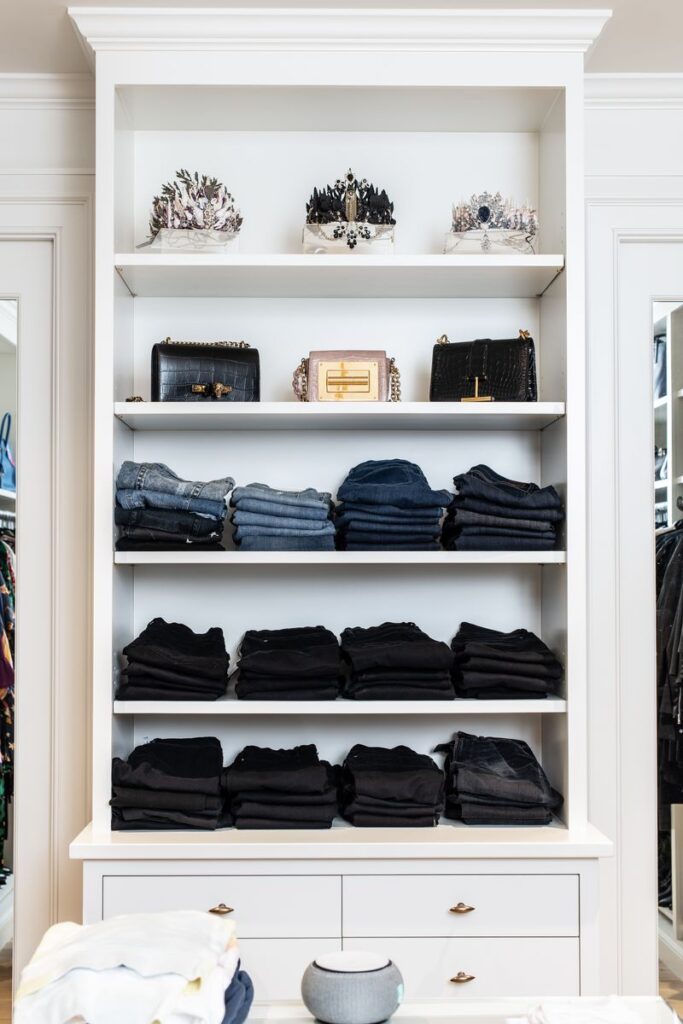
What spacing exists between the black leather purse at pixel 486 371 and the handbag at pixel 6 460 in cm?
114

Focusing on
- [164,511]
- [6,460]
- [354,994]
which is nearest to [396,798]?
[164,511]

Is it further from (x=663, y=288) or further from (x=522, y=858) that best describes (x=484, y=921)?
(x=663, y=288)

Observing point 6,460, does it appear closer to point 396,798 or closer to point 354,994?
point 396,798

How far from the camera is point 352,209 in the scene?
2.38m

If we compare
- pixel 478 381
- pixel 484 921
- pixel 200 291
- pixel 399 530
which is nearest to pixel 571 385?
pixel 478 381

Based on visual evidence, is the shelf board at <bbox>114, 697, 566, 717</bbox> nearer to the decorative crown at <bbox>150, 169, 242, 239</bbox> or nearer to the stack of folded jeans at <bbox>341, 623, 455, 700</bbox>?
the stack of folded jeans at <bbox>341, 623, 455, 700</bbox>

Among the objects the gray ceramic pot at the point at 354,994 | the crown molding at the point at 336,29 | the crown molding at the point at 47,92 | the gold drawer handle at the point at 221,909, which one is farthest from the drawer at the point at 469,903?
the crown molding at the point at 47,92

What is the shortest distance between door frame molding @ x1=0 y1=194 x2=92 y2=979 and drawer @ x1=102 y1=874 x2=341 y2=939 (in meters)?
0.48

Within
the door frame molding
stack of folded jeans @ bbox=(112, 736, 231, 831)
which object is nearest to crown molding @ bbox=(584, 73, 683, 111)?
the door frame molding

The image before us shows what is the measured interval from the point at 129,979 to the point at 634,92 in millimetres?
2446

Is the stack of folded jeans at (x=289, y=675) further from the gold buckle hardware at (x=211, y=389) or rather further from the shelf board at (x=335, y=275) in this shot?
the shelf board at (x=335, y=275)

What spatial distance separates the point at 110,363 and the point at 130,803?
3.27 ft

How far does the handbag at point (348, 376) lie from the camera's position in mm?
2391

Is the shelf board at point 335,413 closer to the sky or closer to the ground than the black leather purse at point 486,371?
closer to the ground
